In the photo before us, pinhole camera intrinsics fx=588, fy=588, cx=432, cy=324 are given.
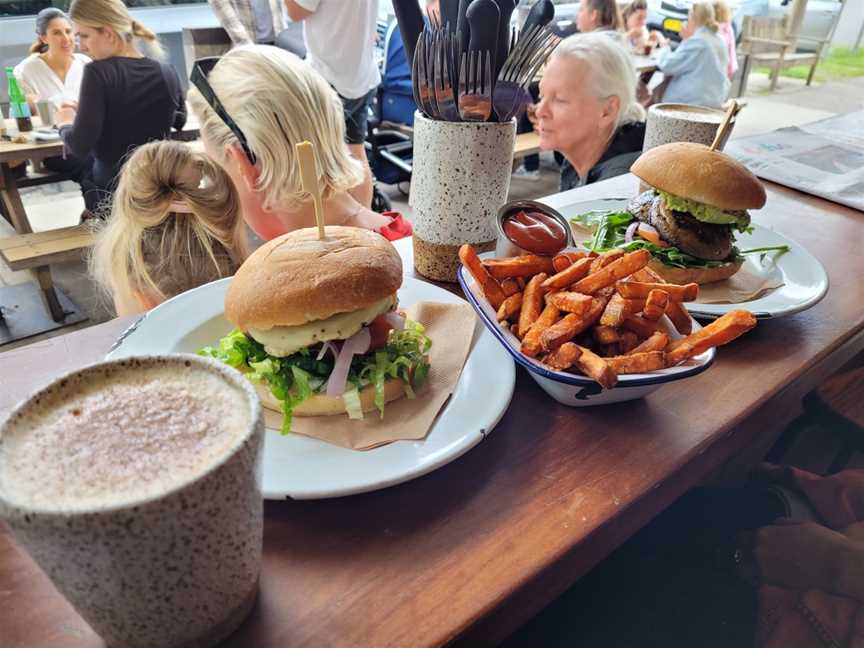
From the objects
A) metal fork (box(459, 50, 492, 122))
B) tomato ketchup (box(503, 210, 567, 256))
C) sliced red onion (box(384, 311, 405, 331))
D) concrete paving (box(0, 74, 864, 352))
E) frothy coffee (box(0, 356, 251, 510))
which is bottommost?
concrete paving (box(0, 74, 864, 352))

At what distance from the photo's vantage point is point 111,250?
1.75 m

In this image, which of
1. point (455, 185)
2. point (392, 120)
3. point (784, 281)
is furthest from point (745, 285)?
point (392, 120)

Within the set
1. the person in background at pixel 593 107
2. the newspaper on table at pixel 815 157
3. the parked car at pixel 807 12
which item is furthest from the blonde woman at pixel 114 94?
the parked car at pixel 807 12

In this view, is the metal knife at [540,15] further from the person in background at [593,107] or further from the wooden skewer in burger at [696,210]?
the person in background at [593,107]

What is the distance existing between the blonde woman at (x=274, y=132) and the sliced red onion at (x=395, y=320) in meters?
0.99

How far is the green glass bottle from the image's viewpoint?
13.3ft

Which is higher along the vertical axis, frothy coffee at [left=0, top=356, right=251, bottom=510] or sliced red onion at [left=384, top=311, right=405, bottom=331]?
frothy coffee at [left=0, top=356, right=251, bottom=510]

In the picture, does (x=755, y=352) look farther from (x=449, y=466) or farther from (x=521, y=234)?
(x=449, y=466)

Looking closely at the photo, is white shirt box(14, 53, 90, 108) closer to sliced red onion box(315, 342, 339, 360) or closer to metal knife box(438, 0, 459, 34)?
metal knife box(438, 0, 459, 34)

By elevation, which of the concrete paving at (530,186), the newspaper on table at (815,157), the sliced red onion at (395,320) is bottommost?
the concrete paving at (530,186)

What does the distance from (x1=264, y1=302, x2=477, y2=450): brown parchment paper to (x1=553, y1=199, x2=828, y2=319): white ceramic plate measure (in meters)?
0.55

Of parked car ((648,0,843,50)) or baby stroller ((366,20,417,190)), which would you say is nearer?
baby stroller ((366,20,417,190))

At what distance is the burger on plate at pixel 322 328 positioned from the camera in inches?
39.7

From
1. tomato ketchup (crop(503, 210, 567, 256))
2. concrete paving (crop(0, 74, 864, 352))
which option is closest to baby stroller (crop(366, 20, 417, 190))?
concrete paving (crop(0, 74, 864, 352))
